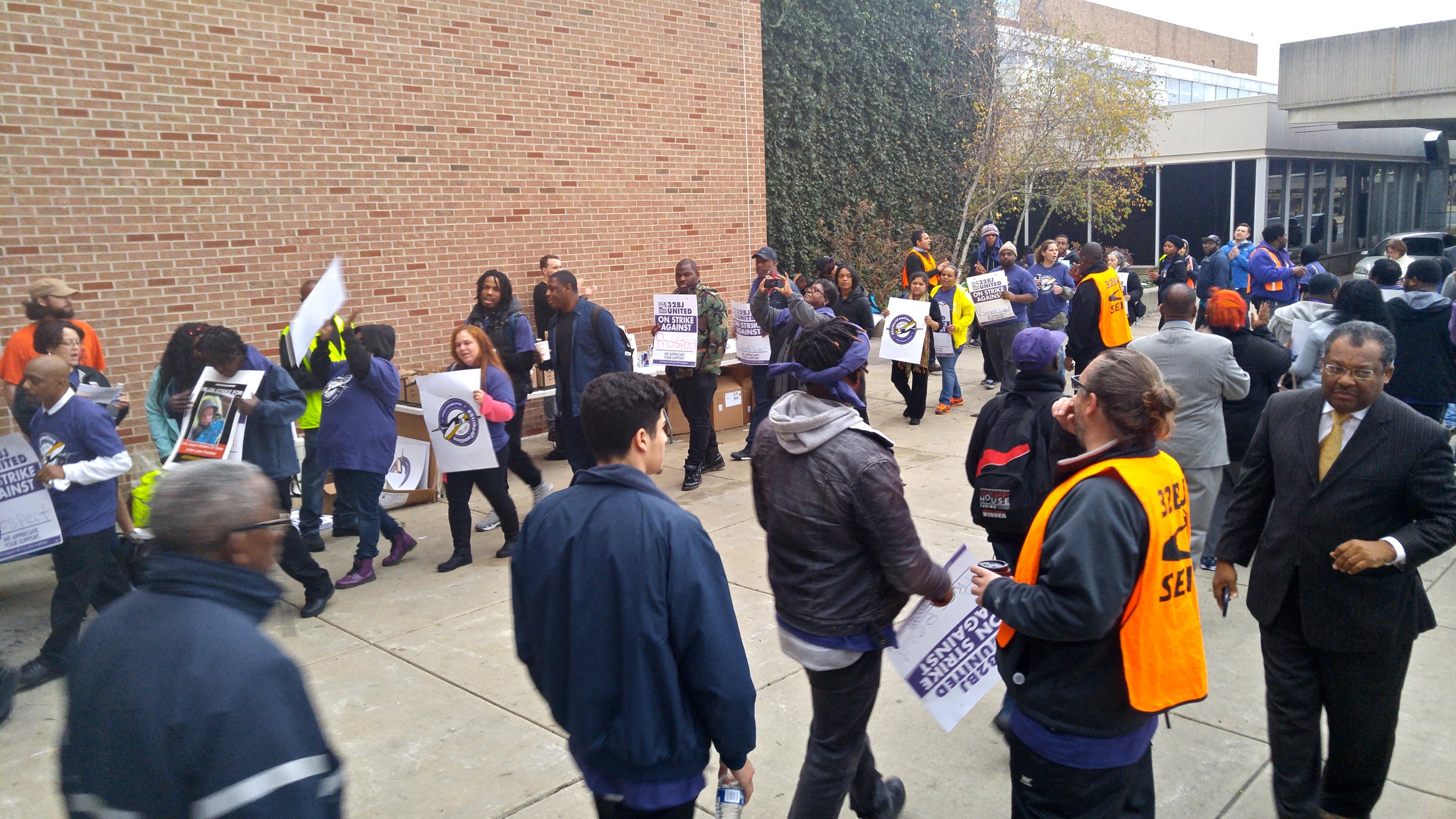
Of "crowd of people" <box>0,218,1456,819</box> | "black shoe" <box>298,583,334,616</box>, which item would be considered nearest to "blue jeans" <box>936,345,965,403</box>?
"crowd of people" <box>0,218,1456,819</box>

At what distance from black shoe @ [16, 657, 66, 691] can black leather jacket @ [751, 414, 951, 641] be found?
4.23 meters

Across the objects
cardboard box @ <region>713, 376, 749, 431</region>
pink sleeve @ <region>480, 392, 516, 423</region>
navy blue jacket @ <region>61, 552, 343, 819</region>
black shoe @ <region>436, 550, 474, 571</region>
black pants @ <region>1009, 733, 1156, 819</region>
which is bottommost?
black shoe @ <region>436, 550, 474, 571</region>

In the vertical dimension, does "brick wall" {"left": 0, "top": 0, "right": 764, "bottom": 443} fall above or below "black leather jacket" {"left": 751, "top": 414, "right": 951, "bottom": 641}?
above

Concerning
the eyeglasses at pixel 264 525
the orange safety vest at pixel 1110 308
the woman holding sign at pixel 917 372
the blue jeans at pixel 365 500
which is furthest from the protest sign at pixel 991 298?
the eyeglasses at pixel 264 525

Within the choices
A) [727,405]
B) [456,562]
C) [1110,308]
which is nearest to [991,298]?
[1110,308]

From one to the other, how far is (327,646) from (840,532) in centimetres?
376

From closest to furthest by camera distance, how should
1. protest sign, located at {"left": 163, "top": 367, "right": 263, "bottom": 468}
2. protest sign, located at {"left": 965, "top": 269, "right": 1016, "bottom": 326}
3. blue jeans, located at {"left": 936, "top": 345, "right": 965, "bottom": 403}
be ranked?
protest sign, located at {"left": 163, "top": 367, "right": 263, "bottom": 468} → protest sign, located at {"left": 965, "top": 269, "right": 1016, "bottom": 326} → blue jeans, located at {"left": 936, "top": 345, "right": 965, "bottom": 403}

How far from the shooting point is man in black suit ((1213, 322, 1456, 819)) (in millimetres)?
3086

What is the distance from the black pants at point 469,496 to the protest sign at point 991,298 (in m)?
6.42

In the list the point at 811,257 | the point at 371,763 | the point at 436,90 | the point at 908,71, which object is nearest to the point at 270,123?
the point at 436,90

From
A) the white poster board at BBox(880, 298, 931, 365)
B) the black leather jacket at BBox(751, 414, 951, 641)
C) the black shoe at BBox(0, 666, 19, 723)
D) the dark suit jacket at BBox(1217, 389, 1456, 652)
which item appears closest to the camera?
the black leather jacket at BBox(751, 414, 951, 641)

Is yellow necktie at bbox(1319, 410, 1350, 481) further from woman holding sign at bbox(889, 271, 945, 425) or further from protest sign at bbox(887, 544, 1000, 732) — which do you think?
woman holding sign at bbox(889, 271, 945, 425)

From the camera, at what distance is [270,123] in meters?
8.41

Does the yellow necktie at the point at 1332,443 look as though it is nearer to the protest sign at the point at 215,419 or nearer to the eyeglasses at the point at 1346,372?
the eyeglasses at the point at 1346,372
